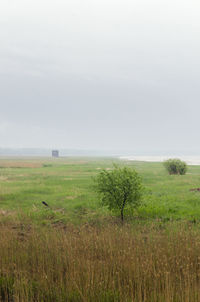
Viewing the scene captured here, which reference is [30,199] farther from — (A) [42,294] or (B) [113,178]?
(A) [42,294]

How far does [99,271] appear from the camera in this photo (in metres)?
6.53

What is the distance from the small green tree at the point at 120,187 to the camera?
14289 millimetres

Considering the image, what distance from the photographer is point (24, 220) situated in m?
14.7

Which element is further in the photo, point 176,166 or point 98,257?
point 176,166

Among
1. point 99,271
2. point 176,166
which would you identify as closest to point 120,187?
point 99,271

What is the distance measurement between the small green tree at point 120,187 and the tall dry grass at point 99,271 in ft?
15.3

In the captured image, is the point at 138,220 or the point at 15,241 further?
the point at 138,220

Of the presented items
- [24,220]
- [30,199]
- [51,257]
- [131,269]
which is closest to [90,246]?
[51,257]

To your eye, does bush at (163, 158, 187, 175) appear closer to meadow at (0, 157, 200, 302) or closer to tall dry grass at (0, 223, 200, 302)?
meadow at (0, 157, 200, 302)

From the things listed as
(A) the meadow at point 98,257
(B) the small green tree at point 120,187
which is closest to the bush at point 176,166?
(A) the meadow at point 98,257

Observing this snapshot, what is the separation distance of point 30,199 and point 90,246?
13425 mm

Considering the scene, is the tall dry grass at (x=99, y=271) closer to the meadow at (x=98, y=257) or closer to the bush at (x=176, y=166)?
the meadow at (x=98, y=257)

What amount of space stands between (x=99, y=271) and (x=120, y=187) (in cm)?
793

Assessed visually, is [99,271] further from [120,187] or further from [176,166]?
[176,166]
